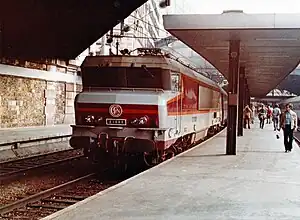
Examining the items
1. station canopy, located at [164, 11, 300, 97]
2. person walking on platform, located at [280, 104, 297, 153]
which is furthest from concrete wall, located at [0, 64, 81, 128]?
person walking on platform, located at [280, 104, 297, 153]

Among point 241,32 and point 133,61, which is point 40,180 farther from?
point 241,32

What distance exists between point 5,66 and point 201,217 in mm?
21537

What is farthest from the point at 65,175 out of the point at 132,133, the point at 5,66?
the point at 5,66

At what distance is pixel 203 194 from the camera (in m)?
9.34

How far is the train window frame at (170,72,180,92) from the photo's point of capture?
46.6ft

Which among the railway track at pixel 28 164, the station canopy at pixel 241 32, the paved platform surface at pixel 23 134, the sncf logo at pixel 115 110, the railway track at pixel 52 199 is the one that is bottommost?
the railway track at pixel 52 199

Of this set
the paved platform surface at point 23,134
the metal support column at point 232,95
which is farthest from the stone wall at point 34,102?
the metal support column at point 232,95

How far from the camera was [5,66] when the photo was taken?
27172 mm

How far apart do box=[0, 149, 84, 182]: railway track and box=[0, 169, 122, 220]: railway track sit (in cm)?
203

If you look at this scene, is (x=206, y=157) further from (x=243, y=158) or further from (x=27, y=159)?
(x=27, y=159)

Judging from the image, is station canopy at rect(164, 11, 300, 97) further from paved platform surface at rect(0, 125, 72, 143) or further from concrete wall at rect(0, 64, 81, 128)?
concrete wall at rect(0, 64, 81, 128)

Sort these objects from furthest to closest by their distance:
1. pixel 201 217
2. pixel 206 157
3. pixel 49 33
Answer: pixel 49 33, pixel 206 157, pixel 201 217

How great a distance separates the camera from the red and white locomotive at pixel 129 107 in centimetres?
1322

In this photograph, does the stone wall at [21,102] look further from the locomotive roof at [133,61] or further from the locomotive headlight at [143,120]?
the locomotive headlight at [143,120]
